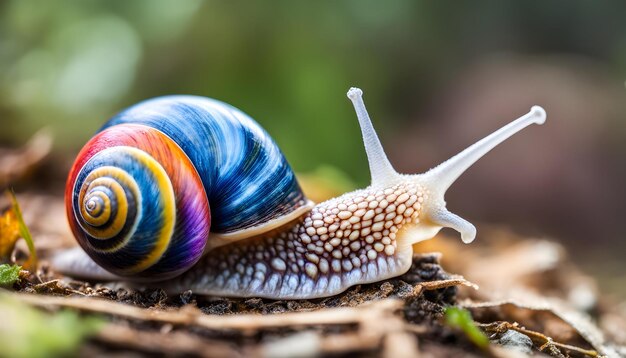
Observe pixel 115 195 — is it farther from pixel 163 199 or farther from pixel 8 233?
pixel 8 233

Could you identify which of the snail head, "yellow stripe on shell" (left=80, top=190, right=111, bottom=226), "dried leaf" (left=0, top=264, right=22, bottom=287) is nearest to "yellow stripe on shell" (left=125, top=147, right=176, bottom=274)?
"yellow stripe on shell" (left=80, top=190, right=111, bottom=226)

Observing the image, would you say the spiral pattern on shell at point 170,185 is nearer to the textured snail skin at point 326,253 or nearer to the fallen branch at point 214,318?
the textured snail skin at point 326,253

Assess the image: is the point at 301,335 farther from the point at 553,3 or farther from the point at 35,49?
the point at 553,3

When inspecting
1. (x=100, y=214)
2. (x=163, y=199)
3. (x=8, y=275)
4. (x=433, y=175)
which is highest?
(x=433, y=175)

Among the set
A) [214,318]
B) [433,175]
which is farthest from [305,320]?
[433,175]

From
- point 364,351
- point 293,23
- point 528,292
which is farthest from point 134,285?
point 293,23

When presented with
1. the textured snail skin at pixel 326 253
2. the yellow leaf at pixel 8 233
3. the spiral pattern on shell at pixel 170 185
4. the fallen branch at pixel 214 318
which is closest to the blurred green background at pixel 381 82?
the yellow leaf at pixel 8 233
